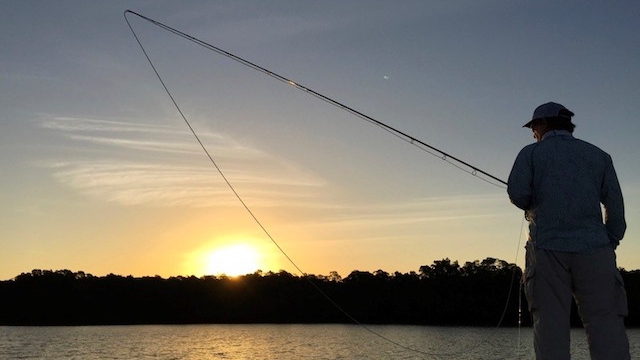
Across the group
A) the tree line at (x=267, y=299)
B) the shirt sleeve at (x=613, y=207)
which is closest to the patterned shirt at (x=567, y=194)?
the shirt sleeve at (x=613, y=207)

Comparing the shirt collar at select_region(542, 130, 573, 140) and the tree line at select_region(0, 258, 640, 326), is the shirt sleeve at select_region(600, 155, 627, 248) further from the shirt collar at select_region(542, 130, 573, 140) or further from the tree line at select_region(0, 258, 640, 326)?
the tree line at select_region(0, 258, 640, 326)

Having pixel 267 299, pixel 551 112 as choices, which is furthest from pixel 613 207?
pixel 267 299

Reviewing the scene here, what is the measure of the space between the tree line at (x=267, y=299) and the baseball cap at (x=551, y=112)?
12808 centimetres

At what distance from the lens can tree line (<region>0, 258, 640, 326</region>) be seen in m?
139

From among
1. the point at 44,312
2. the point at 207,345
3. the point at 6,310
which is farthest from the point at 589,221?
the point at 6,310

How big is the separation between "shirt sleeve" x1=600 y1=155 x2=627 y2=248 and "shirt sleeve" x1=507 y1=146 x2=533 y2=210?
0.56m

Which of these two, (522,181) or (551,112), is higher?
(551,112)

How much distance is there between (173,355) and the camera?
80.8 m

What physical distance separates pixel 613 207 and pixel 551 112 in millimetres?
872

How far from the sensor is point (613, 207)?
564cm

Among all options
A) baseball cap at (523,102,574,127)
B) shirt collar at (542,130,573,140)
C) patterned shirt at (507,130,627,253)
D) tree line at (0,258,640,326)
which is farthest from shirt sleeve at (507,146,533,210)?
tree line at (0,258,640,326)

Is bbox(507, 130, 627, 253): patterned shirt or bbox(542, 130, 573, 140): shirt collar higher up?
bbox(542, 130, 573, 140): shirt collar

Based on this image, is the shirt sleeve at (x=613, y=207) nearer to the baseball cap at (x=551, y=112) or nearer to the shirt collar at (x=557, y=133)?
the shirt collar at (x=557, y=133)

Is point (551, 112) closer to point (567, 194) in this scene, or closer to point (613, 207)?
point (567, 194)
